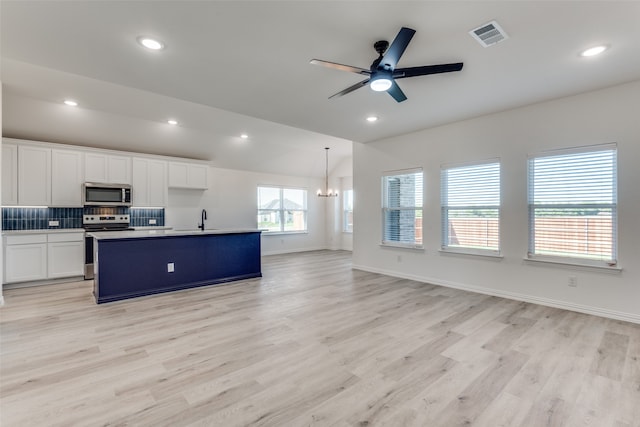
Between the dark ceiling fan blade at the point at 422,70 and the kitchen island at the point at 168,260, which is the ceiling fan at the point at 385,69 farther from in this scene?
the kitchen island at the point at 168,260

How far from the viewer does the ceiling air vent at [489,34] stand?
7.80 feet

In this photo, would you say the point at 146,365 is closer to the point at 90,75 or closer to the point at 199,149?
the point at 90,75

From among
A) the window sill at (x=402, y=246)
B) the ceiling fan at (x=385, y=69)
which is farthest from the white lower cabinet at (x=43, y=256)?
the window sill at (x=402, y=246)

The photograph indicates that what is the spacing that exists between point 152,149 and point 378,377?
669cm

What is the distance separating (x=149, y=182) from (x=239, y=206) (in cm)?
242

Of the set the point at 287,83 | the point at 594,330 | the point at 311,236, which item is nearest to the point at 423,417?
the point at 594,330

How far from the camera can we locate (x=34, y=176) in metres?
5.28

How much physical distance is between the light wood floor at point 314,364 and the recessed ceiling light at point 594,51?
276 centimetres

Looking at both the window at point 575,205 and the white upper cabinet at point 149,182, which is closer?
the window at point 575,205

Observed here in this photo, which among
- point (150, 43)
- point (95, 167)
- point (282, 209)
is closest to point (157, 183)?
point (95, 167)

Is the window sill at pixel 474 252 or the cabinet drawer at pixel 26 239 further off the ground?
the cabinet drawer at pixel 26 239

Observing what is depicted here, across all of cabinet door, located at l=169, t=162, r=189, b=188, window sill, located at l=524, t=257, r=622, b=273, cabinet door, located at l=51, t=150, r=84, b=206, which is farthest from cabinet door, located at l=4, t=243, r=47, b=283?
window sill, located at l=524, t=257, r=622, b=273

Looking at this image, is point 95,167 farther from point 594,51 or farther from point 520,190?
point 594,51

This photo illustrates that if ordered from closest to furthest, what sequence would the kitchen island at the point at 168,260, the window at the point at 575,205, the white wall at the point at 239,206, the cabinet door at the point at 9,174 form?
1. the window at the point at 575,205
2. the kitchen island at the point at 168,260
3. the cabinet door at the point at 9,174
4. the white wall at the point at 239,206
